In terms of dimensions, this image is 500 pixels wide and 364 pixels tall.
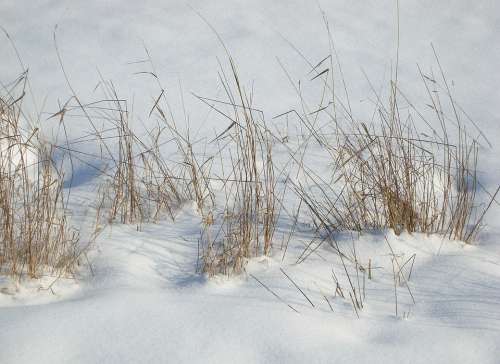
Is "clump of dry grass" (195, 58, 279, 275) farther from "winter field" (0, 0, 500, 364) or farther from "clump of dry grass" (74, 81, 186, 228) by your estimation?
"clump of dry grass" (74, 81, 186, 228)

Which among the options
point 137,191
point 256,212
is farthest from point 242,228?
point 137,191

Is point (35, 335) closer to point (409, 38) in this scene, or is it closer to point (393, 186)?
point (393, 186)

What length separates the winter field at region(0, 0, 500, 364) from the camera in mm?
1611

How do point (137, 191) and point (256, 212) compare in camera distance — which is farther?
point (137, 191)

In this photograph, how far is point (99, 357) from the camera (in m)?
1.53

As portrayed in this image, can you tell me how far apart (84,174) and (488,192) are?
1.50m

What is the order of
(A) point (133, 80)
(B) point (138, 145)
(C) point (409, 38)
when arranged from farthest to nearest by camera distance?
(C) point (409, 38) → (A) point (133, 80) → (B) point (138, 145)

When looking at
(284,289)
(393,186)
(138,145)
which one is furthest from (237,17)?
(284,289)

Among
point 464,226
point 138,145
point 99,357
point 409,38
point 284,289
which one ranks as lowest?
point 99,357

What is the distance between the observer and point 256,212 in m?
2.02

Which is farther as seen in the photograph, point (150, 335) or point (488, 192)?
point (488, 192)

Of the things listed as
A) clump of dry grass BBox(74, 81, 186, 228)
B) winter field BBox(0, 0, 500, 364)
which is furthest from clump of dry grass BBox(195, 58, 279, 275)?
clump of dry grass BBox(74, 81, 186, 228)

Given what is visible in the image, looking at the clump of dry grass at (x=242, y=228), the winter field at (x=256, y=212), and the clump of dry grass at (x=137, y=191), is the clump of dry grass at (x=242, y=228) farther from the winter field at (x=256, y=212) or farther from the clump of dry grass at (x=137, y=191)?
the clump of dry grass at (x=137, y=191)

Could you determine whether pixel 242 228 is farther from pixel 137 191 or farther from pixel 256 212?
pixel 137 191
